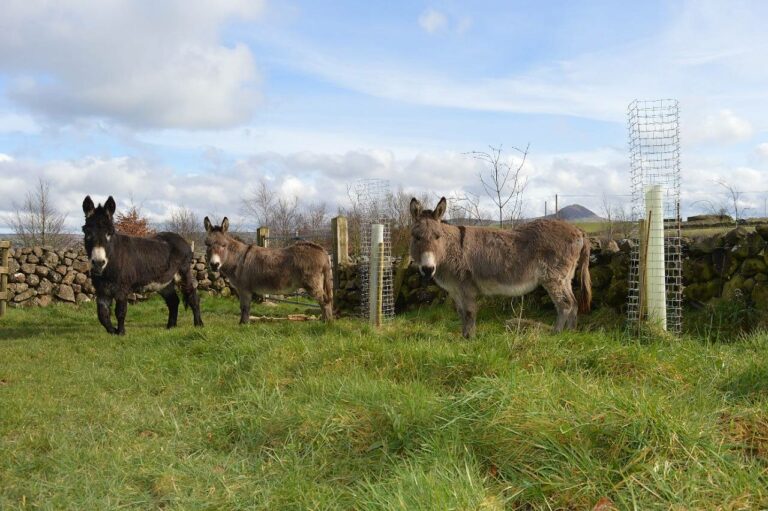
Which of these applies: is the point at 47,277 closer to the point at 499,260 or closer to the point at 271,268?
the point at 271,268

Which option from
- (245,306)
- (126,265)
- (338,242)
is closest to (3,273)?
(126,265)

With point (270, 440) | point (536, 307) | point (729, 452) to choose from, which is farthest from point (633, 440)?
point (536, 307)

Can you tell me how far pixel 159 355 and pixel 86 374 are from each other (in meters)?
0.75

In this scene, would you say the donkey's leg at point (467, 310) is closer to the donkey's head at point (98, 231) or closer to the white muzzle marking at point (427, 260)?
the white muzzle marking at point (427, 260)

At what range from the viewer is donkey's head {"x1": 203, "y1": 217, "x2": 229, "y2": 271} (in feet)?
32.8

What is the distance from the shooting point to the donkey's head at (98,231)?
835cm

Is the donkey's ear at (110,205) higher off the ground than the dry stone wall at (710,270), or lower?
higher

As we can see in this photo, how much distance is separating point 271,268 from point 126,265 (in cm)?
228

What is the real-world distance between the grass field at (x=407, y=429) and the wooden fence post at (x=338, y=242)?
19.3 feet

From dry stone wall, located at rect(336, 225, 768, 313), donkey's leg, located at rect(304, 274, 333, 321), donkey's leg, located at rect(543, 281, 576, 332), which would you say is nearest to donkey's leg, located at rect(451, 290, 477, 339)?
donkey's leg, located at rect(543, 281, 576, 332)

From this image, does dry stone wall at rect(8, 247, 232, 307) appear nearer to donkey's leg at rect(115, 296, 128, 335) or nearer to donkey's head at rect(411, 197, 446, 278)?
donkey's leg at rect(115, 296, 128, 335)

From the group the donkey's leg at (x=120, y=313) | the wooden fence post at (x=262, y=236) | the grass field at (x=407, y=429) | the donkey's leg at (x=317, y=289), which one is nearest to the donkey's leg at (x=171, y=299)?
the donkey's leg at (x=120, y=313)

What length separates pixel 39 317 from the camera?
11125mm

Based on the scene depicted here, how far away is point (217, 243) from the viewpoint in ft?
33.1
